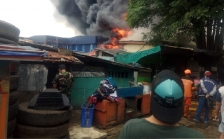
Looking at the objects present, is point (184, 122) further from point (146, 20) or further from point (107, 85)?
point (146, 20)

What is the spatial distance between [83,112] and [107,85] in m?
1.26

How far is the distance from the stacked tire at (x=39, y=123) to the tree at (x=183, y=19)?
32.1 ft

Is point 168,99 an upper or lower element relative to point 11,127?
upper

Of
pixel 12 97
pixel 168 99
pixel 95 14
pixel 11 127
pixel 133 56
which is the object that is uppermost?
pixel 95 14

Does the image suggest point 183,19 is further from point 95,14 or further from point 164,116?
point 95,14

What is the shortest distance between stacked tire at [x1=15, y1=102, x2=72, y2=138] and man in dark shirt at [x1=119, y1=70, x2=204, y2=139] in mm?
3639

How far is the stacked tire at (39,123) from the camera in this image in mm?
4633

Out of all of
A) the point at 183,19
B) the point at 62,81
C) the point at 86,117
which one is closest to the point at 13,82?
the point at 62,81

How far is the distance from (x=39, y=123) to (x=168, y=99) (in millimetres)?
4115

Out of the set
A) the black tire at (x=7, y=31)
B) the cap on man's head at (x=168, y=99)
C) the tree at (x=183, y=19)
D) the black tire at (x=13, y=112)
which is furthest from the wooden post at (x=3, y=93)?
the tree at (x=183, y=19)

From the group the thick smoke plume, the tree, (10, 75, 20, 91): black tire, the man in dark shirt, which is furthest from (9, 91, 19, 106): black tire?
the thick smoke plume

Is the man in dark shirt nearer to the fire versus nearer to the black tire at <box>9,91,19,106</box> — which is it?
the black tire at <box>9,91,19,106</box>

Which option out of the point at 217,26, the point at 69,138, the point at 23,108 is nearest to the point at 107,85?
the point at 69,138

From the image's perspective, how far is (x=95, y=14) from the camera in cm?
3334
